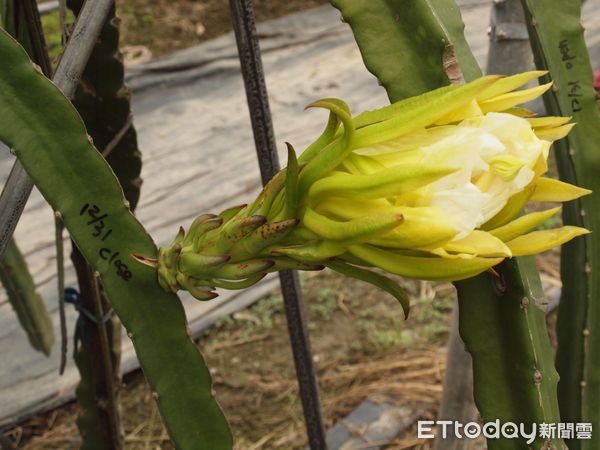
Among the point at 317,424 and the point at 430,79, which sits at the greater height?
the point at 430,79

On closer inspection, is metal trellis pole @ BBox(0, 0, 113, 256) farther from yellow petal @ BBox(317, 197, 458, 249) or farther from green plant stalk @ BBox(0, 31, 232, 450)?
yellow petal @ BBox(317, 197, 458, 249)

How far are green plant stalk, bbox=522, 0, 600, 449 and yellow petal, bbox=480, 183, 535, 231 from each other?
0.22m

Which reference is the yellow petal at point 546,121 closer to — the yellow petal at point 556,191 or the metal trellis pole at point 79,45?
the yellow petal at point 556,191

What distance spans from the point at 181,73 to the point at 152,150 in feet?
1.34

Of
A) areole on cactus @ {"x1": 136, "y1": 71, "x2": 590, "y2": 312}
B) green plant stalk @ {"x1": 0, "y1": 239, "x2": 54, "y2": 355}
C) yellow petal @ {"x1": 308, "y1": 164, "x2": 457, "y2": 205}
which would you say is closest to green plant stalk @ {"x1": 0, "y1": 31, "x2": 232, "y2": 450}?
areole on cactus @ {"x1": 136, "y1": 71, "x2": 590, "y2": 312}

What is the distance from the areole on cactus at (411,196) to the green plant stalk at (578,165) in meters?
0.18

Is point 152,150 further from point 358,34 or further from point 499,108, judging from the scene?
point 499,108

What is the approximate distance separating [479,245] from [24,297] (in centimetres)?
82

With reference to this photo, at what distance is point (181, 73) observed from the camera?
214cm

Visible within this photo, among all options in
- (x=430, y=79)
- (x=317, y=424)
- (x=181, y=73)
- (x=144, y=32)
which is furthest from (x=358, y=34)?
(x=144, y=32)

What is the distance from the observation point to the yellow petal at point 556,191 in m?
0.42

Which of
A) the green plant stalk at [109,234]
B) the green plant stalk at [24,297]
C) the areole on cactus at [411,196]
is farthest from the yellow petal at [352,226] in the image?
the green plant stalk at [24,297]

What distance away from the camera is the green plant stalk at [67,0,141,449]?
0.67 m

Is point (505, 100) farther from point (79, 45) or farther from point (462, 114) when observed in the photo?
point (79, 45)
